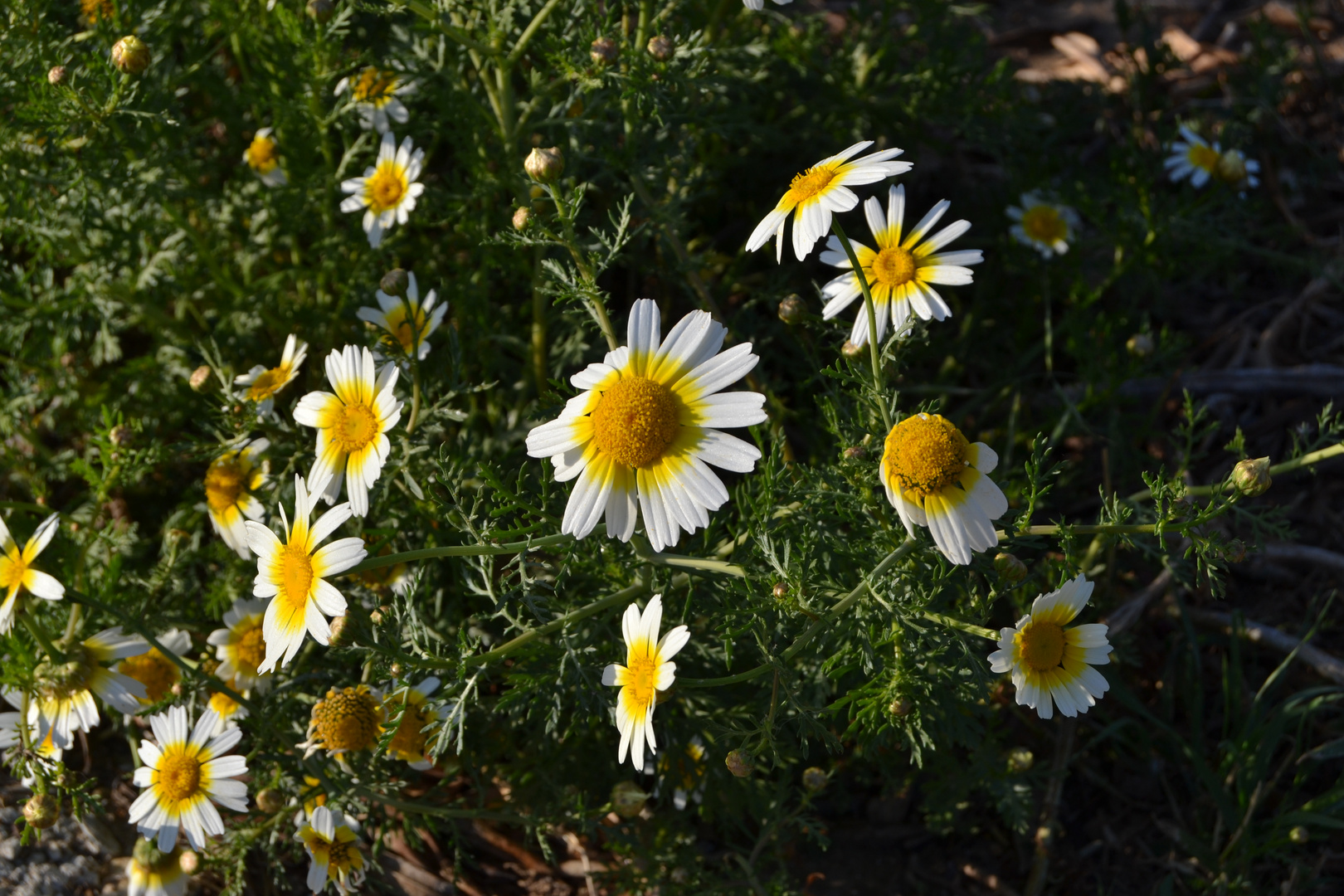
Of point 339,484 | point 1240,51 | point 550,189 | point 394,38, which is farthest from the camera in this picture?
point 1240,51

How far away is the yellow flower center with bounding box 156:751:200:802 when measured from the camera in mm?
2781

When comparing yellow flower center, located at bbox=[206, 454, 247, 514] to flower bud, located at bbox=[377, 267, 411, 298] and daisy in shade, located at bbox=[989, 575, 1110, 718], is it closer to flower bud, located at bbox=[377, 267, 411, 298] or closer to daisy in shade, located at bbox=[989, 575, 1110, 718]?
flower bud, located at bbox=[377, 267, 411, 298]

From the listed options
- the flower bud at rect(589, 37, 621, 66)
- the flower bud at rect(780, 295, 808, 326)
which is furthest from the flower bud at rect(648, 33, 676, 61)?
the flower bud at rect(780, 295, 808, 326)

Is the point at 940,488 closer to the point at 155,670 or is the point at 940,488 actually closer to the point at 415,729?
the point at 415,729

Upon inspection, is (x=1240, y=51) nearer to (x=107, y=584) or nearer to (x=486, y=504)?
(x=486, y=504)

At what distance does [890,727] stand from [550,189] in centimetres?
159

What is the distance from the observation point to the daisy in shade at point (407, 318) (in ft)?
9.39

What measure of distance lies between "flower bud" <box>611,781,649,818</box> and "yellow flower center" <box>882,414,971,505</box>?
122 centimetres

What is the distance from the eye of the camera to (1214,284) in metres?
4.46

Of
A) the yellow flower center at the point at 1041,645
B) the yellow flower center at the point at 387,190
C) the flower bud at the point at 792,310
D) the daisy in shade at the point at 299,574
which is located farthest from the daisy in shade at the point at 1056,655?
the yellow flower center at the point at 387,190

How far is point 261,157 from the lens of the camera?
3604 mm

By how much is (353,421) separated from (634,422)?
2.71ft

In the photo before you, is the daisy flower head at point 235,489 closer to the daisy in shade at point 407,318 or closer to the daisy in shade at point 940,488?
the daisy in shade at point 407,318

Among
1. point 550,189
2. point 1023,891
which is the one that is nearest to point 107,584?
point 550,189
